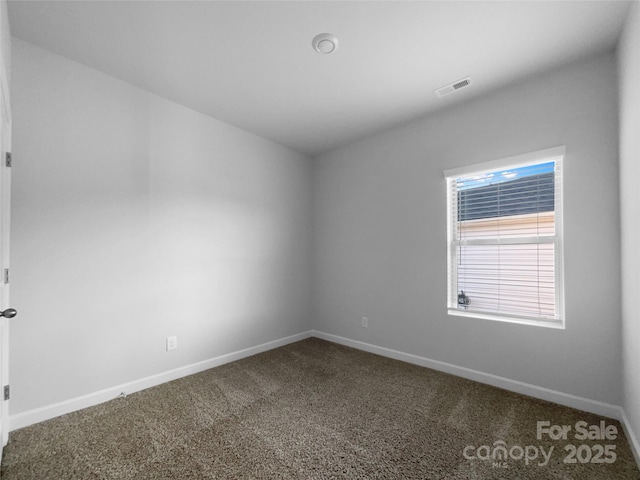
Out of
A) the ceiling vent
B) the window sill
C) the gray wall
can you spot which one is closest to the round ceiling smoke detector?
the ceiling vent

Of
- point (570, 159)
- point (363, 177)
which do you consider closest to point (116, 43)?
point (363, 177)

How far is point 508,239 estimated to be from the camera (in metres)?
2.68

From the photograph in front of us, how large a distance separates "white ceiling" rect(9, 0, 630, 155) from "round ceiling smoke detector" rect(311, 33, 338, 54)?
0.05m

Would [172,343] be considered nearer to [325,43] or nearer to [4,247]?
[4,247]

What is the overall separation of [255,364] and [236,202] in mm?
1821

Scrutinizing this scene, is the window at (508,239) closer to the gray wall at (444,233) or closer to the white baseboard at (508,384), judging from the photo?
the gray wall at (444,233)

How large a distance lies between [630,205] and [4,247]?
393 cm

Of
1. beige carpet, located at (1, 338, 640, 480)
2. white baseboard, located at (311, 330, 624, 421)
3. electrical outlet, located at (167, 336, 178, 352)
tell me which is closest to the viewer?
beige carpet, located at (1, 338, 640, 480)

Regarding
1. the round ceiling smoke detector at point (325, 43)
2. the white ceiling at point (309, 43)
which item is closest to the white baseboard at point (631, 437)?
the white ceiling at point (309, 43)

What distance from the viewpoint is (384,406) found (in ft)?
7.66

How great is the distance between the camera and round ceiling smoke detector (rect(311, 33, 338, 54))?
202 cm

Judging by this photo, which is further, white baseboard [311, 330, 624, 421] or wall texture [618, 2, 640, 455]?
white baseboard [311, 330, 624, 421]

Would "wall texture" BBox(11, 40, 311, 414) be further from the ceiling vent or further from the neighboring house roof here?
the neighboring house roof

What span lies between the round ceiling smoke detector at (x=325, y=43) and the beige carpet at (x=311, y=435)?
2.68 m
